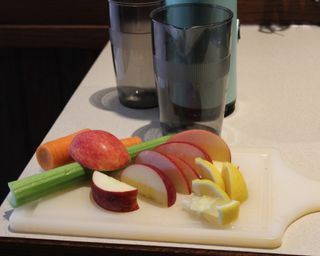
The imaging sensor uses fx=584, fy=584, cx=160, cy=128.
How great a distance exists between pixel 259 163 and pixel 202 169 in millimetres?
112

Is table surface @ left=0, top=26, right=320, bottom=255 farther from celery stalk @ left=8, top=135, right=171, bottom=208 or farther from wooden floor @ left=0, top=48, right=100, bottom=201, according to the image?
wooden floor @ left=0, top=48, right=100, bottom=201

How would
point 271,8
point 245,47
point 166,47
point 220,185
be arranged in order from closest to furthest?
point 220,185, point 166,47, point 245,47, point 271,8

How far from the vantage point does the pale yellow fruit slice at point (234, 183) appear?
730 millimetres

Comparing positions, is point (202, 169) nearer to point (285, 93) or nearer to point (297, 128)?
point (297, 128)

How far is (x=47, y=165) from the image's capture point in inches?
32.3

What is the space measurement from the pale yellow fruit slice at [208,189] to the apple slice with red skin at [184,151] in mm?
39

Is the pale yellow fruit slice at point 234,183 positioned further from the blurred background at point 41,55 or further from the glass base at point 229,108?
the blurred background at point 41,55

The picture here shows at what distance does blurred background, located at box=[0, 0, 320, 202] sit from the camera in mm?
1541

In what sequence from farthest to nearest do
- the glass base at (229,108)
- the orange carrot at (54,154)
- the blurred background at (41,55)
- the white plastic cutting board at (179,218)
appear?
the blurred background at (41,55), the glass base at (229,108), the orange carrot at (54,154), the white plastic cutting board at (179,218)

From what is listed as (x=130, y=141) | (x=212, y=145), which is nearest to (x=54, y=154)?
(x=130, y=141)

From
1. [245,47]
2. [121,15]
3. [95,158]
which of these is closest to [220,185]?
[95,158]

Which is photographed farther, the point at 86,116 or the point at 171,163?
the point at 86,116

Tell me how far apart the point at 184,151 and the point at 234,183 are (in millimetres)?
95

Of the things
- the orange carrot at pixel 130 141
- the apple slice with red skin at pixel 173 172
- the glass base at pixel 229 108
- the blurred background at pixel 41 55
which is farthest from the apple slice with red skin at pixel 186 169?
the blurred background at pixel 41 55
